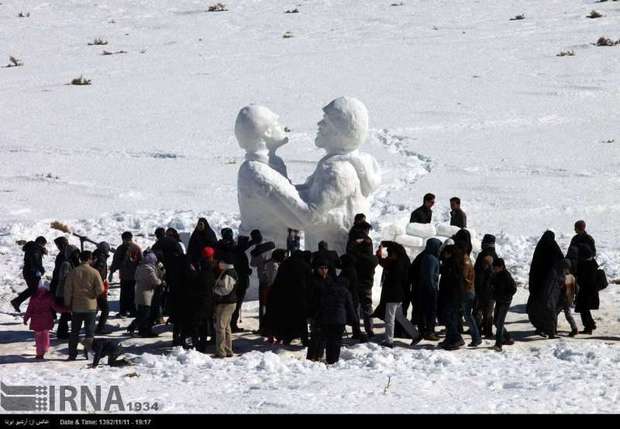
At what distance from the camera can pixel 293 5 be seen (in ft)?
132

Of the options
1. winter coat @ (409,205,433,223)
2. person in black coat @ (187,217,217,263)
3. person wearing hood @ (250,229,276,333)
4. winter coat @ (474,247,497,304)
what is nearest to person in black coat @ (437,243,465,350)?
winter coat @ (474,247,497,304)

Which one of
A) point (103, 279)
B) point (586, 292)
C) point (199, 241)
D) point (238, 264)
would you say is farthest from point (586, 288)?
point (103, 279)

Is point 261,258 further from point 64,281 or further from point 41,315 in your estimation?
point 41,315

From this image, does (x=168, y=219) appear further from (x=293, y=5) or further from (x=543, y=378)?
(x=293, y=5)

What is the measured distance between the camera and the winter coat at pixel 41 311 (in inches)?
548

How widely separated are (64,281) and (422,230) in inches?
182

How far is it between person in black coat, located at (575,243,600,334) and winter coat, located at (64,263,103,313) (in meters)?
→ 5.37

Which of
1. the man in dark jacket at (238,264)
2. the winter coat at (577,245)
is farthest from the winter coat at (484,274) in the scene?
the man in dark jacket at (238,264)

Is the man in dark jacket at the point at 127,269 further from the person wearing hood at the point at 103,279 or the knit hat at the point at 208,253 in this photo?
the knit hat at the point at 208,253

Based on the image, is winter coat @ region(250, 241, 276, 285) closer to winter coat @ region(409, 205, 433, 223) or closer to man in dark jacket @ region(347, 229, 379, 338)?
man in dark jacket @ region(347, 229, 379, 338)

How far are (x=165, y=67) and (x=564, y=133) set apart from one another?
10938 mm

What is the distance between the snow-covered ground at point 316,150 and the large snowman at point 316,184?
1.31m

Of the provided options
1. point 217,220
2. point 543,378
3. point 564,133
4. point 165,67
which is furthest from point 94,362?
point 165,67

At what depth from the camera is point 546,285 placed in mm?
14602
